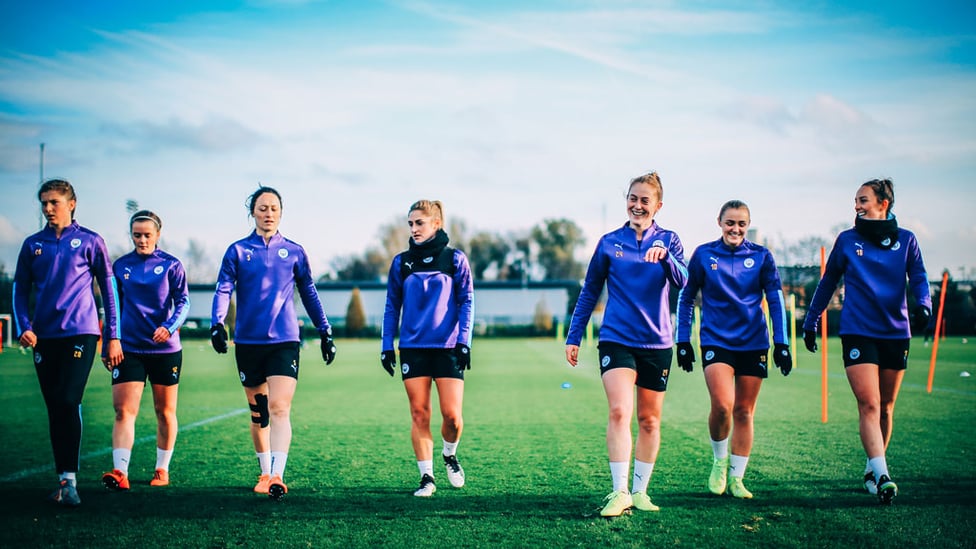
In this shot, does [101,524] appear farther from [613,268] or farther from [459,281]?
[613,268]

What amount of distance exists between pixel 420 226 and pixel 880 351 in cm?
369

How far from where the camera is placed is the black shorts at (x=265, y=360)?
5816mm

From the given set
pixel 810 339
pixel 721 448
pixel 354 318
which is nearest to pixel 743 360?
pixel 810 339

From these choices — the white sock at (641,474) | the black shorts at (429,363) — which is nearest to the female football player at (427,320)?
the black shorts at (429,363)

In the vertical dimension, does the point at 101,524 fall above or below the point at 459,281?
below

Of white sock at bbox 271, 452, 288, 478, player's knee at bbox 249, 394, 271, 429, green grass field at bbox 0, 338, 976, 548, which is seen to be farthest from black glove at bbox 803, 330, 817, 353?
player's knee at bbox 249, 394, 271, 429

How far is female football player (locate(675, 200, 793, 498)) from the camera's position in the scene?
574 centimetres

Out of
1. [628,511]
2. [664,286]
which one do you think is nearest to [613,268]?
[664,286]

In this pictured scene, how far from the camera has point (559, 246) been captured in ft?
293

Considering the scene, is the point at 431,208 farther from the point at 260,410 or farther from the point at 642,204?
the point at 260,410

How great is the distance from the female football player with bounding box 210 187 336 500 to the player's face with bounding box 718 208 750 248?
315cm

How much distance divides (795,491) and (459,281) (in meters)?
3.10

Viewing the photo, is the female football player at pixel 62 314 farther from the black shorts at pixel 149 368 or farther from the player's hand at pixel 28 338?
the black shorts at pixel 149 368

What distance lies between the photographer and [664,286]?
5.36 meters
